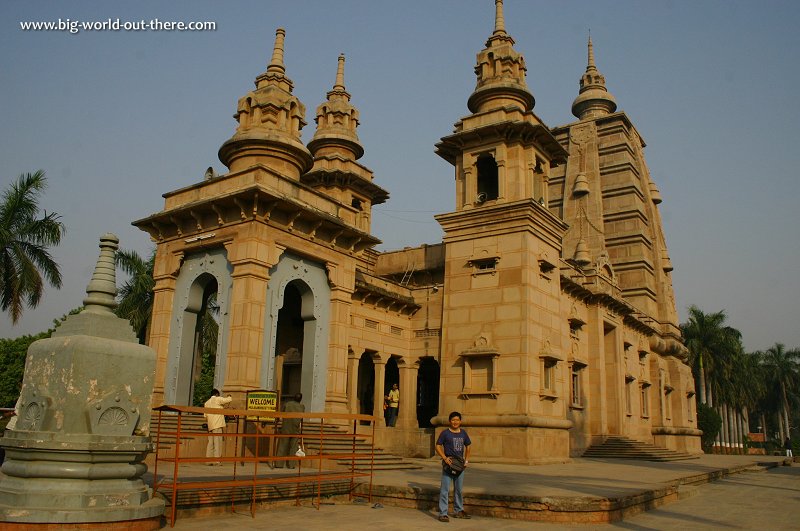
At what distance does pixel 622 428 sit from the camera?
31.2 meters

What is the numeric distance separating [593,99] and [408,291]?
2909 cm

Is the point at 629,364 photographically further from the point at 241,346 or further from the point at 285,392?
the point at 241,346

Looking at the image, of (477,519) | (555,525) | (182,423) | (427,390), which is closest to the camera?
(555,525)

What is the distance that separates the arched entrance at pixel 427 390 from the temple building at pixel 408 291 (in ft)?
0.34

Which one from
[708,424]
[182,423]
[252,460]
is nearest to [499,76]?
[182,423]

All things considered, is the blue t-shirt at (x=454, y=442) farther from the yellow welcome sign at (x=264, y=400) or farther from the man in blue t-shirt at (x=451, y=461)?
the yellow welcome sign at (x=264, y=400)

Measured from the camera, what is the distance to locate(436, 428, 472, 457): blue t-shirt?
1098 centimetres

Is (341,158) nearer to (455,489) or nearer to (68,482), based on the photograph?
(455,489)

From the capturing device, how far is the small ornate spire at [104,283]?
898cm

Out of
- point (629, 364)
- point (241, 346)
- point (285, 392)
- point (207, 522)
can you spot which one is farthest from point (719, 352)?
point (207, 522)

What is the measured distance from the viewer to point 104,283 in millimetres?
9172

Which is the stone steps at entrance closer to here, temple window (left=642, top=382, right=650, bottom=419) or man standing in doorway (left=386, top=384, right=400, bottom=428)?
man standing in doorway (left=386, top=384, right=400, bottom=428)

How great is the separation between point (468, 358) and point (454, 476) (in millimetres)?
12880

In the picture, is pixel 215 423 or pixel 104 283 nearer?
pixel 104 283
